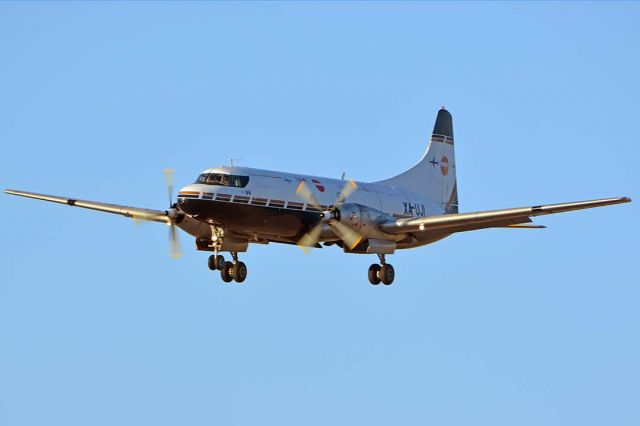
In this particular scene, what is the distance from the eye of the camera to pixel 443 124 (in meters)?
56.9

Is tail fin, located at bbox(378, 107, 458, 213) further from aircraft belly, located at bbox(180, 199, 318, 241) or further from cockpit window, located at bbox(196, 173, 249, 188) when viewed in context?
cockpit window, located at bbox(196, 173, 249, 188)

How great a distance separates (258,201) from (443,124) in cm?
1546

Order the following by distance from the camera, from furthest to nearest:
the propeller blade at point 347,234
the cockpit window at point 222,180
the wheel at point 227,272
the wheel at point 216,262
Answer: the wheel at point 227,272
the wheel at point 216,262
the propeller blade at point 347,234
the cockpit window at point 222,180

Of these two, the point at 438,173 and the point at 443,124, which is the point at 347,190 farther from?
the point at 443,124

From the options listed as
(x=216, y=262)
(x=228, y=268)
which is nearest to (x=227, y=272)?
(x=228, y=268)

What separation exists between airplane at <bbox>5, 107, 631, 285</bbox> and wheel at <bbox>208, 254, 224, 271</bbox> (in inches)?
1.4

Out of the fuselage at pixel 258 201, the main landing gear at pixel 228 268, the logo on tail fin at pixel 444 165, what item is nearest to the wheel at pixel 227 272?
the main landing gear at pixel 228 268

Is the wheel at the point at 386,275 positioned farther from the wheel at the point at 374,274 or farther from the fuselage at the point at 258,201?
the fuselage at the point at 258,201

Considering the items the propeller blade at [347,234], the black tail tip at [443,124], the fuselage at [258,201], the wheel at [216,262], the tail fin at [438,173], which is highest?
the black tail tip at [443,124]

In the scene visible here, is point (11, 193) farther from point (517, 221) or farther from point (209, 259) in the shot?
point (517, 221)

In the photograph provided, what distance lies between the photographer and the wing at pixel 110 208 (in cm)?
4766

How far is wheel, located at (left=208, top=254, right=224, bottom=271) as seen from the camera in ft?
150

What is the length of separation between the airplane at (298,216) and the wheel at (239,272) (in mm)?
36

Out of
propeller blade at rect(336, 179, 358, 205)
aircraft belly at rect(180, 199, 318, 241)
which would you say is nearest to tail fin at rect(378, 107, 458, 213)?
propeller blade at rect(336, 179, 358, 205)
